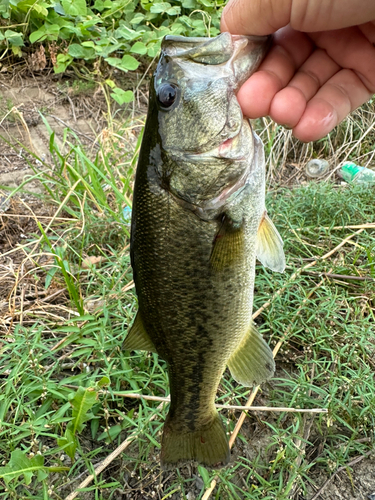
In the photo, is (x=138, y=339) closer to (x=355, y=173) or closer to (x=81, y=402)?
(x=81, y=402)

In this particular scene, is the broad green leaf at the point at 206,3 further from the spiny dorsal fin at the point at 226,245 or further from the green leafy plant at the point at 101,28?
the spiny dorsal fin at the point at 226,245

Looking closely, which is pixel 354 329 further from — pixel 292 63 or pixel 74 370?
pixel 74 370

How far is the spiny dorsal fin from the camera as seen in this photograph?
4.83 feet

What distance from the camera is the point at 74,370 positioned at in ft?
7.77

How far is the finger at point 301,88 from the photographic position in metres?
1.62

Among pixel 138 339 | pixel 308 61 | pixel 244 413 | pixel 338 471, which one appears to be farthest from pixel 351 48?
pixel 338 471

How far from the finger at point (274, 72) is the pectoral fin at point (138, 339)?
917 mm

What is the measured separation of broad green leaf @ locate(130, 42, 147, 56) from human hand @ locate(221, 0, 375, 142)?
9.81 ft

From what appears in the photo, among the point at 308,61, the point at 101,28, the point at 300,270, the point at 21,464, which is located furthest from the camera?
the point at 101,28

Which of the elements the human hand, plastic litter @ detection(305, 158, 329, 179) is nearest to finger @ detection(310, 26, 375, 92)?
the human hand

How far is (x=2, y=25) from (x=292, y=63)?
13.6ft

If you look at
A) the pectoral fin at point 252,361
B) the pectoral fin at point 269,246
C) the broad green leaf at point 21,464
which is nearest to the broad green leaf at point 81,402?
the broad green leaf at point 21,464

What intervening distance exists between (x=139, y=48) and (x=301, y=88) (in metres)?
3.23

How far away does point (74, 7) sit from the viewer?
448 centimetres
